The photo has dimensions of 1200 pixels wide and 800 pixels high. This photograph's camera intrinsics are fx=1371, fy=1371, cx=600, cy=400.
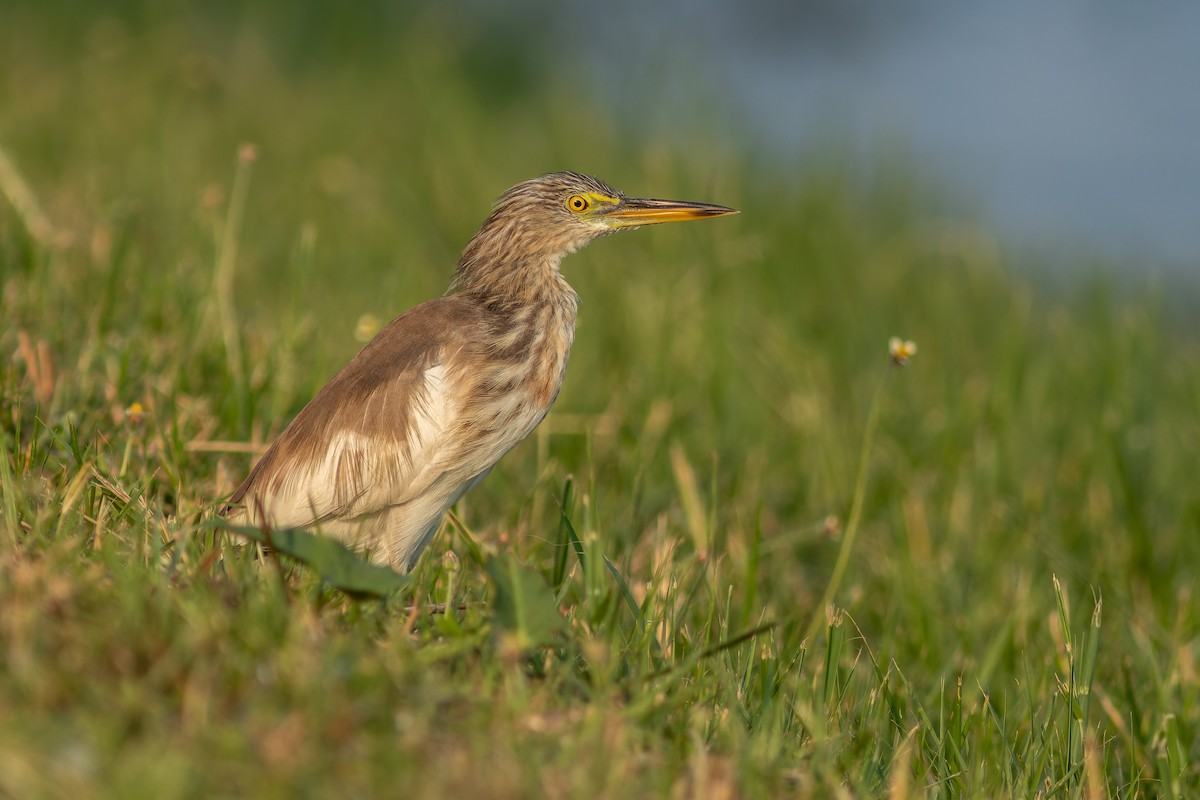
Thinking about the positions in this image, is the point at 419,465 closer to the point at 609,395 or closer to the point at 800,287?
the point at 609,395

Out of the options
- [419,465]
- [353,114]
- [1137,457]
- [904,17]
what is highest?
[904,17]

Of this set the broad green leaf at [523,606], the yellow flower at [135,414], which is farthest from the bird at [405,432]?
the broad green leaf at [523,606]

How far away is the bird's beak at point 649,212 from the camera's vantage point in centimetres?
427

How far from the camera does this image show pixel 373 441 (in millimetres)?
3623

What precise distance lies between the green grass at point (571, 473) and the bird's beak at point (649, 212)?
82 cm

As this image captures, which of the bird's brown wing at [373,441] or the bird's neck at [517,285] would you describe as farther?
the bird's neck at [517,285]

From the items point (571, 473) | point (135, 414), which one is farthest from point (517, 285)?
point (135, 414)

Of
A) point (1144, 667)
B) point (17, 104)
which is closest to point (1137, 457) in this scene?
point (1144, 667)

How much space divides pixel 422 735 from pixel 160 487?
180 cm

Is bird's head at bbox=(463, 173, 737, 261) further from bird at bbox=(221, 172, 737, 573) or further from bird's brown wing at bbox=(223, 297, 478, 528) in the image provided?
bird's brown wing at bbox=(223, 297, 478, 528)

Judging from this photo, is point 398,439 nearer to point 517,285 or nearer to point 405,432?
point 405,432

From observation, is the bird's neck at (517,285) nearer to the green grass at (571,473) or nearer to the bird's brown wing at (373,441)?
the bird's brown wing at (373,441)

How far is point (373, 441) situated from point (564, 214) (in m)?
1.08

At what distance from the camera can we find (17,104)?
8.36m
